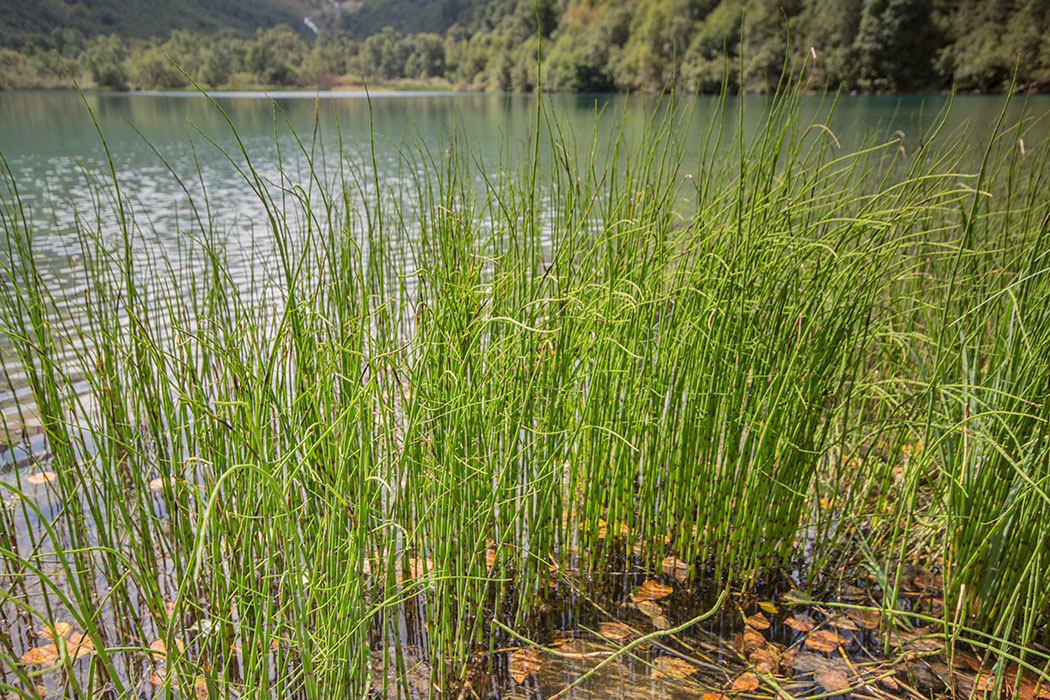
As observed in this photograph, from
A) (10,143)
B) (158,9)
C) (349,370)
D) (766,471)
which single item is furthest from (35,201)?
(158,9)

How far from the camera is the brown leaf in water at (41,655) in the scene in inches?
59.6

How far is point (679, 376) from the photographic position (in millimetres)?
1659

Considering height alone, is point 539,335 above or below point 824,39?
below

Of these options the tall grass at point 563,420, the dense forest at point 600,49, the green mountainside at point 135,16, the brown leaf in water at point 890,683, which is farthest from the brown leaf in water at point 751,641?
the green mountainside at point 135,16

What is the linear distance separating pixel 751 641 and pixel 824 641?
18cm

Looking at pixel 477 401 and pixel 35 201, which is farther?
pixel 35 201

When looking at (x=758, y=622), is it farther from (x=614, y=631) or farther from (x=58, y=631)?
(x=58, y=631)

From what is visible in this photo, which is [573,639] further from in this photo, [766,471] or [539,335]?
[539,335]

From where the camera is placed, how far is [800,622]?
→ 1.66m

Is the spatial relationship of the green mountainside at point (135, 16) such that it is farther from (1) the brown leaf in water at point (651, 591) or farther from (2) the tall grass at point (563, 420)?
(1) the brown leaf in water at point (651, 591)

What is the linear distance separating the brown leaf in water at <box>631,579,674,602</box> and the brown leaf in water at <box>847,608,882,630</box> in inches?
18.3

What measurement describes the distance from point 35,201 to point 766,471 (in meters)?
10.7

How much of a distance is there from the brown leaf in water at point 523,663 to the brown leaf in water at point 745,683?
0.44m

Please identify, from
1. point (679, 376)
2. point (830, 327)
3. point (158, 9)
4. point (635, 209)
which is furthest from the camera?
point (158, 9)
